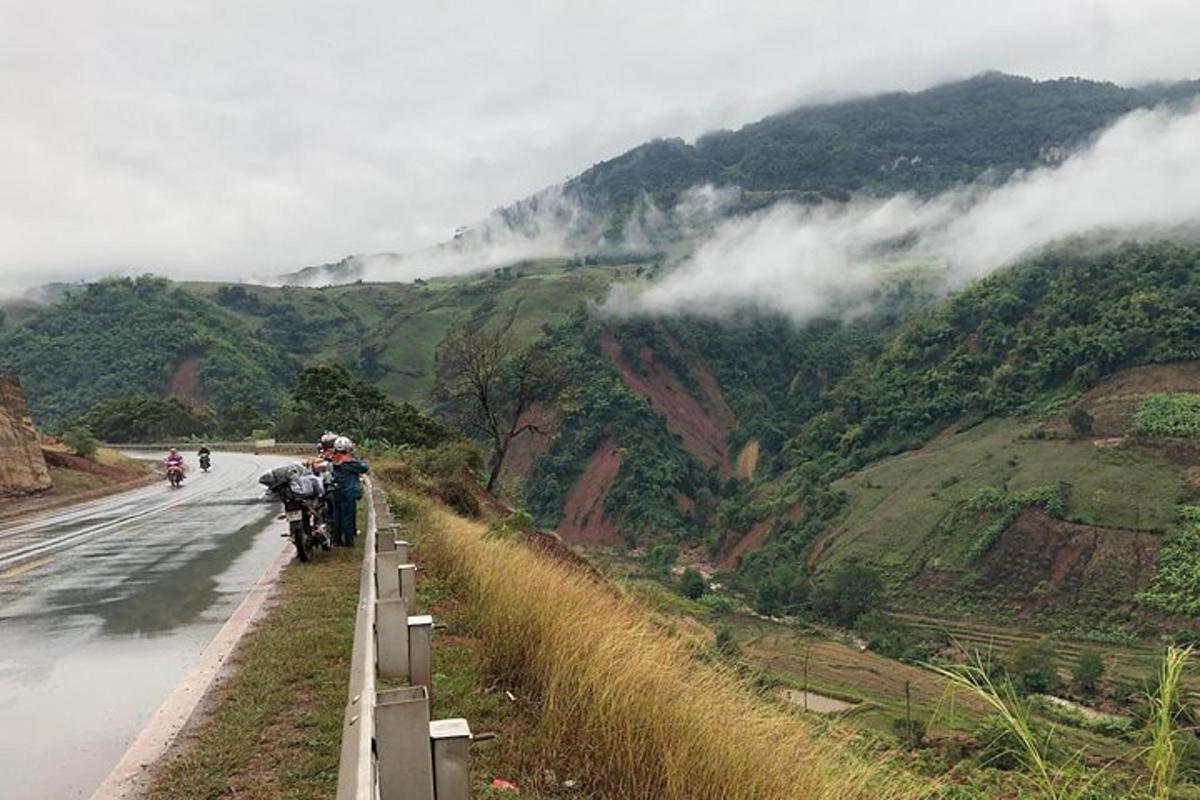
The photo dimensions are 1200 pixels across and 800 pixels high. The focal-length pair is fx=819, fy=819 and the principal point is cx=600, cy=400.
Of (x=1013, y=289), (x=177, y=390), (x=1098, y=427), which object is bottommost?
(x=1098, y=427)

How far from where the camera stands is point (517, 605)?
757cm

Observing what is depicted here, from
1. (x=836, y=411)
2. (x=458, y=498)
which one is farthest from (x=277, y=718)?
(x=836, y=411)

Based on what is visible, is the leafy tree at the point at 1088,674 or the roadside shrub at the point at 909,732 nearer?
the roadside shrub at the point at 909,732

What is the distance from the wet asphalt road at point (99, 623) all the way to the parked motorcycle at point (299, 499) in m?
0.75

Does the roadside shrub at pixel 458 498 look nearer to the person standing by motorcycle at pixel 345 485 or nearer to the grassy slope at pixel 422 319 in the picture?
the person standing by motorcycle at pixel 345 485

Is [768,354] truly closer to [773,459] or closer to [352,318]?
[773,459]

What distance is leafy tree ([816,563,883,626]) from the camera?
253ft

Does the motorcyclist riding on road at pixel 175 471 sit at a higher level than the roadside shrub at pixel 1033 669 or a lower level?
higher

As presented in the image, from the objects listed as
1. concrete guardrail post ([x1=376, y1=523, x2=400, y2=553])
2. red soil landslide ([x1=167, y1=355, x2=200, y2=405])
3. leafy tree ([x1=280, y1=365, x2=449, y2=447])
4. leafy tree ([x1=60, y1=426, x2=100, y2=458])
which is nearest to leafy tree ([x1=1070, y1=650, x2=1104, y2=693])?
leafy tree ([x1=280, y1=365, x2=449, y2=447])

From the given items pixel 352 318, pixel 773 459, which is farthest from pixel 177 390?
pixel 773 459

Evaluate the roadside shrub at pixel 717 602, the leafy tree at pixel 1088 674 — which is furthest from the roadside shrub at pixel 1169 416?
the roadside shrub at pixel 717 602

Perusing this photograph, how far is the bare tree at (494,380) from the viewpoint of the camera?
36.4 metres

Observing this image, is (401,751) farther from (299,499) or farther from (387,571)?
(299,499)

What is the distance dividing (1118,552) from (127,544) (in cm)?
8177
